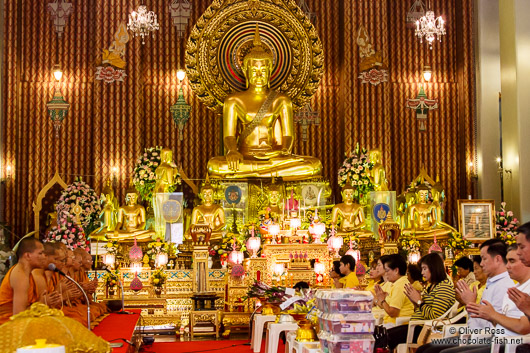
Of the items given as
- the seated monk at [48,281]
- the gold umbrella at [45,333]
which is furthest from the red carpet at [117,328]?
the gold umbrella at [45,333]

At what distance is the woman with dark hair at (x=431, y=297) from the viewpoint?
5008mm

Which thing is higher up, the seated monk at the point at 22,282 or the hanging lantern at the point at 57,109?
the hanging lantern at the point at 57,109

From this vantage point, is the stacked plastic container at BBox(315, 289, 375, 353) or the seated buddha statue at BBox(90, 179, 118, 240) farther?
the seated buddha statue at BBox(90, 179, 118, 240)

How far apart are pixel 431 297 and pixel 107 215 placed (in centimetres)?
628

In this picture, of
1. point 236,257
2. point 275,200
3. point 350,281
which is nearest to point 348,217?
point 275,200

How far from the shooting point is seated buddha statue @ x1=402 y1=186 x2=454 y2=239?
1018cm

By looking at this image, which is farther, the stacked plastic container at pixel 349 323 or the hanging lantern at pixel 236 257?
the hanging lantern at pixel 236 257

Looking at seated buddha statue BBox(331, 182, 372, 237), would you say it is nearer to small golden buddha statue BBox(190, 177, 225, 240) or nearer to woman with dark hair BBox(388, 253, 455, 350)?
small golden buddha statue BBox(190, 177, 225, 240)

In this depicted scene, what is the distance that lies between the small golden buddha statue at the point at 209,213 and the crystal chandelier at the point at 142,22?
2.71 m

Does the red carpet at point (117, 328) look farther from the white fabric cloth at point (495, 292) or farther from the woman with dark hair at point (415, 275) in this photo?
the woman with dark hair at point (415, 275)

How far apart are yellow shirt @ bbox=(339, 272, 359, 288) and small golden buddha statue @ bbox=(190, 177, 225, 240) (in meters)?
3.45

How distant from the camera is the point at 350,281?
267 inches

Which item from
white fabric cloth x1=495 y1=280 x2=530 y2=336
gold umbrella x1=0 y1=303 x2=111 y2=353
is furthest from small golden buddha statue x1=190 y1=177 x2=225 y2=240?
gold umbrella x1=0 y1=303 x2=111 y2=353

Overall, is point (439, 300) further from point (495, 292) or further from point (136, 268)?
point (136, 268)
